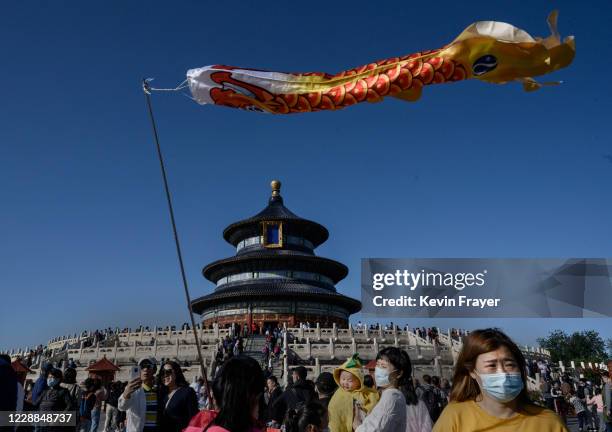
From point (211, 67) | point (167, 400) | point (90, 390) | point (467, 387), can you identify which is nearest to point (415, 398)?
point (467, 387)

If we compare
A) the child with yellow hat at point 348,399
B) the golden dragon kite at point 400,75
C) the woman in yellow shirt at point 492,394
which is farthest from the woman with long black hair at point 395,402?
the golden dragon kite at point 400,75

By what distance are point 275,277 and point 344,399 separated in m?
→ 37.0

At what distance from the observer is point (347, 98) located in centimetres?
841

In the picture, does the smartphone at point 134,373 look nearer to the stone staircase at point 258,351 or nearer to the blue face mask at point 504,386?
the blue face mask at point 504,386

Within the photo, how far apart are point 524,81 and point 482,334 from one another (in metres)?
6.18

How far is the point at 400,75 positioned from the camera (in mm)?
8180

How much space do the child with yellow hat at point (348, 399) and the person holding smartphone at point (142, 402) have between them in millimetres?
2115

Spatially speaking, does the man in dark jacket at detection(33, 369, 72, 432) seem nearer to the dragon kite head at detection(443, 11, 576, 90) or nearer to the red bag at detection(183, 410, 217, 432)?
the red bag at detection(183, 410, 217, 432)

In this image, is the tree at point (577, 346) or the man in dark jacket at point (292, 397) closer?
the man in dark jacket at point (292, 397)

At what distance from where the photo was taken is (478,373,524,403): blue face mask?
9.26 ft

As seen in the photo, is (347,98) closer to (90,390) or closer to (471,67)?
(471,67)

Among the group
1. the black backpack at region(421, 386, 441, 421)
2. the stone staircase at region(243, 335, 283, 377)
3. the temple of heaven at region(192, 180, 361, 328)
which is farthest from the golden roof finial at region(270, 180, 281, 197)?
the black backpack at region(421, 386, 441, 421)

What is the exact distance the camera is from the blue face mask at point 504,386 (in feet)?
9.26

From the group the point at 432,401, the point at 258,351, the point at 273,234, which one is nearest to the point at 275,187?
the point at 273,234
